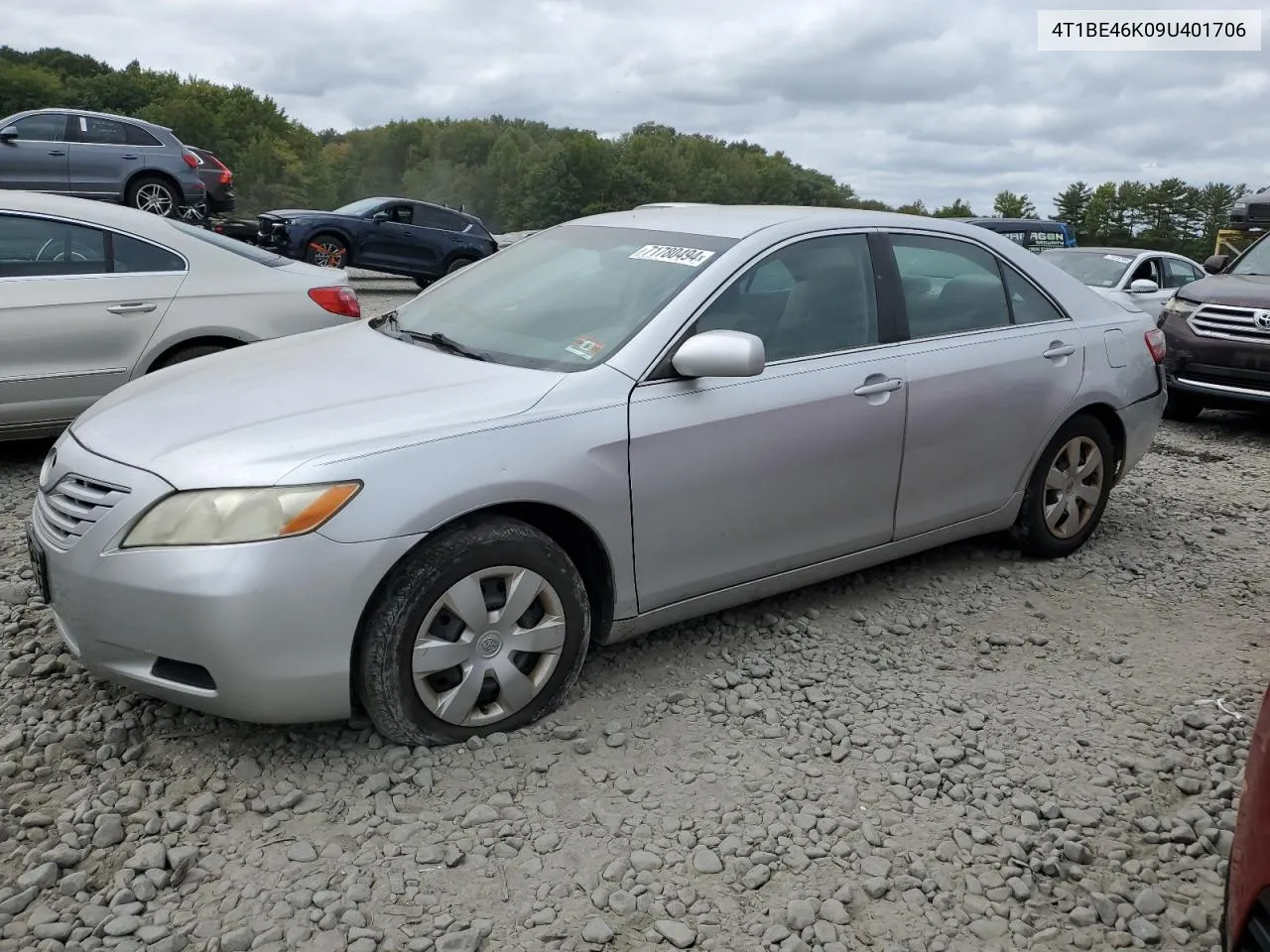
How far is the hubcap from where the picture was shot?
583 inches

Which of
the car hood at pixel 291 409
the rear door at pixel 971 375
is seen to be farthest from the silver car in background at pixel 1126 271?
the car hood at pixel 291 409

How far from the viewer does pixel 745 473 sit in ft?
12.2

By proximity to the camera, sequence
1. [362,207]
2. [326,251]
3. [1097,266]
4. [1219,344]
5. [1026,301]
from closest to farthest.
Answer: [1026,301]
[1219,344]
[1097,266]
[326,251]
[362,207]

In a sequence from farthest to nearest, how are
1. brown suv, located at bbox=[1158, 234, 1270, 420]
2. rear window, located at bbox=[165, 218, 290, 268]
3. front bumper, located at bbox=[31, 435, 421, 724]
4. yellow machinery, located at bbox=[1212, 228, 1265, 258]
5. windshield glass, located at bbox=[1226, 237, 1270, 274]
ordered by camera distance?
yellow machinery, located at bbox=[1212, 228, 1265, 258] < windshield glass, located at bbox=[1226, 237, 1270, 274] < brown suv, located at bbox=[1158, 234, 1270, 420] < rear window, located at bbox=[165, 218, 290, 268] < front bumper, located at bbox=[31, 435, 421, 724]

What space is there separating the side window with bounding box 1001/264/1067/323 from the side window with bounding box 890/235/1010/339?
0.18 ft

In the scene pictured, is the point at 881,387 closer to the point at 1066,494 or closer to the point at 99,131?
the point at 1066,494

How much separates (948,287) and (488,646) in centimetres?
246

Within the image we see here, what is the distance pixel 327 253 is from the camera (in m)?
17.5

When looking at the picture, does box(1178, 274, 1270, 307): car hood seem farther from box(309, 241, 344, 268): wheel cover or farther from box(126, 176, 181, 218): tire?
box(309, 241, 344, 268): wheel cover

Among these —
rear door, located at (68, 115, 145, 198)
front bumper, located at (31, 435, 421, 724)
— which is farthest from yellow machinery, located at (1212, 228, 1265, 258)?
front bumper, located at (31, 435, 421, 724)

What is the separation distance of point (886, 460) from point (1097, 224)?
6281 cm

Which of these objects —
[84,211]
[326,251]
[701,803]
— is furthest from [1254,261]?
[326,251]

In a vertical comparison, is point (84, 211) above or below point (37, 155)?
above

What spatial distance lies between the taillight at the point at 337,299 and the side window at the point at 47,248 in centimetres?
109
